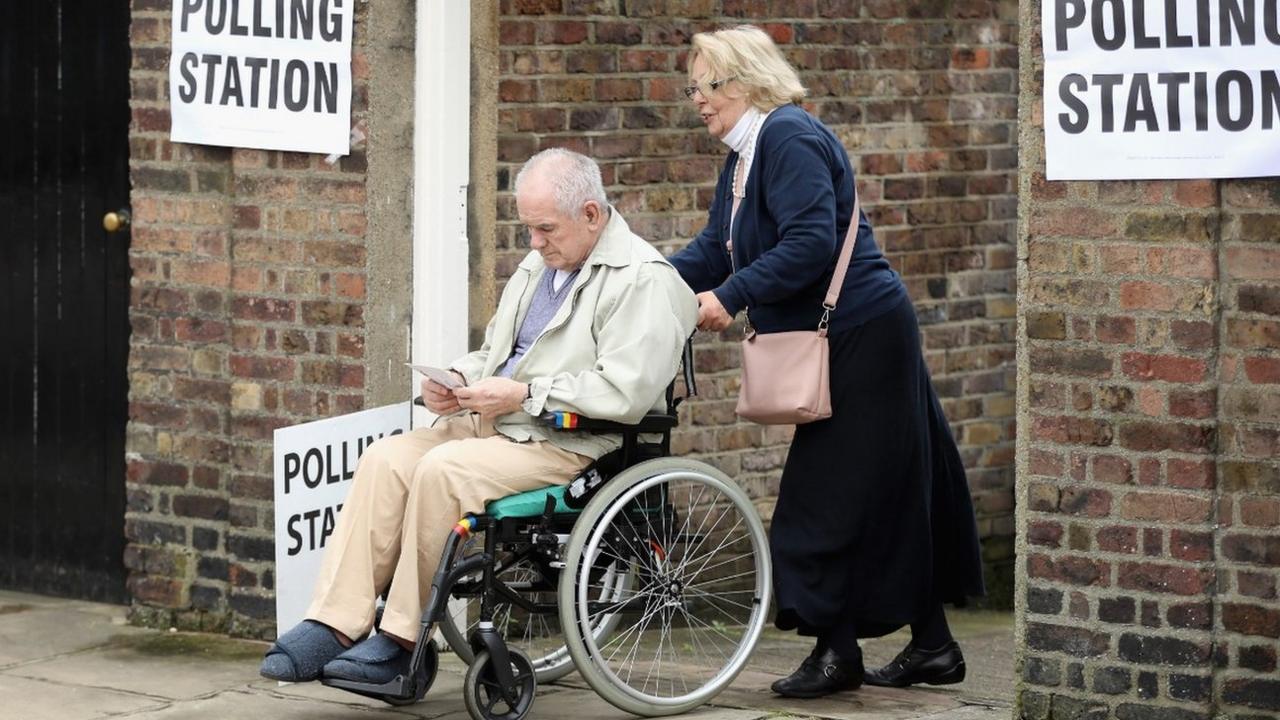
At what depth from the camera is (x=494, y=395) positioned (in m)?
5.27

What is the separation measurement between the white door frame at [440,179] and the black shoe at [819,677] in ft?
4.65

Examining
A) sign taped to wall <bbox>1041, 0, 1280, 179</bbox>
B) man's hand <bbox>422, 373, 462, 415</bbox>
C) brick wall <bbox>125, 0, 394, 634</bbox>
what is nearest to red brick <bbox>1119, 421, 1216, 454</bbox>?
sign taped to wall <bbox>1041, 0, 1280, 179</bbox>

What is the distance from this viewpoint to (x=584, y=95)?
6.64 metres

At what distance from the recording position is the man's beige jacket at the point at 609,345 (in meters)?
5.24

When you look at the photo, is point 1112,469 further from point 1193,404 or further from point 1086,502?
point 1193,404

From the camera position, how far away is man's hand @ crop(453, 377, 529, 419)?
527 cm

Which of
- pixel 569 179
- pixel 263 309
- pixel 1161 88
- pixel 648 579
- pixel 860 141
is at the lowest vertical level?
pixel 648 579

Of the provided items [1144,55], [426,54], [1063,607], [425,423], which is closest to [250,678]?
[425,423]

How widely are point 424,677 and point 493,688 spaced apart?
0.19 m

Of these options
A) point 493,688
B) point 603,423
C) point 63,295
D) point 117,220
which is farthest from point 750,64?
point 63,295

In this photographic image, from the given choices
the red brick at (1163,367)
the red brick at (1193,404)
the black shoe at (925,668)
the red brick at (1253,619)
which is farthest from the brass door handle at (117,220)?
the red brick at (1253,619)

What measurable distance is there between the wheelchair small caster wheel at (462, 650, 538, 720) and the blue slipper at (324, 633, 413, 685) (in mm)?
162

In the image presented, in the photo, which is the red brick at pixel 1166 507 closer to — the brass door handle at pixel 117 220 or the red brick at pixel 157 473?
the red brick at pixel 157 473

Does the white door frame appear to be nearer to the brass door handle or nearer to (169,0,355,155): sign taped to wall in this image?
(169,0,355,155): sign taped to wall
